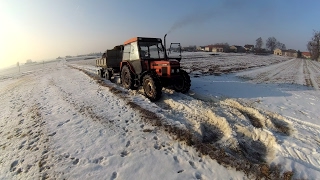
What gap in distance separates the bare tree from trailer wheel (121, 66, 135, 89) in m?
150

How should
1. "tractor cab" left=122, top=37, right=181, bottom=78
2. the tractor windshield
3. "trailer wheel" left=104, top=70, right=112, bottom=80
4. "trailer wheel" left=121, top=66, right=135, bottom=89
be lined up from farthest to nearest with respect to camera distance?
"trailer wheel" left=104, top=70, right=112, bottom=80 < "trailer wheel" left=121, top=66, right=135, bottom=89 < the tractor windshield < "tractor cab" left=122, top=37, right=181, bottom=78

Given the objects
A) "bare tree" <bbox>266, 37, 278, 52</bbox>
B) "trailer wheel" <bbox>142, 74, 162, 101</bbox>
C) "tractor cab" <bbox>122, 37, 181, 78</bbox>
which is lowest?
"trailer wheel" <bbox>142, 74, 162, 101</bbox>

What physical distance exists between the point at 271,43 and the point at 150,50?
153158mm

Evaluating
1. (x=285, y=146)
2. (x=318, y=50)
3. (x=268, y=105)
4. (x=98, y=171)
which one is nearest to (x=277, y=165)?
(x=285, y=146)

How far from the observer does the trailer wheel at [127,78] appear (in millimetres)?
11094

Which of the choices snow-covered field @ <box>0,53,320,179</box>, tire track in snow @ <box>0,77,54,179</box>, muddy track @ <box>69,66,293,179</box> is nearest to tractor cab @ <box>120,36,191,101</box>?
snow-covered field @ <box>0,53,320,179</box>

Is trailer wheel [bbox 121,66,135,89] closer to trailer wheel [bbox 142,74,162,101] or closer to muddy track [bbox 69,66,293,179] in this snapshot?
trailer wheel [bbox 142,74,162,101]

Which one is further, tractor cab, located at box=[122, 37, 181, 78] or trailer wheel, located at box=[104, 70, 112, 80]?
trailer wheel, located at box=[104, 70, 112, 80]

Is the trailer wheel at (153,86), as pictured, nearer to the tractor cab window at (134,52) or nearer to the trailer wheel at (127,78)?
the tractor cab window at (134,52)

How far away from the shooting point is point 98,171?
4570mm

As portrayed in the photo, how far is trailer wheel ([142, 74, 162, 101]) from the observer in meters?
8.84

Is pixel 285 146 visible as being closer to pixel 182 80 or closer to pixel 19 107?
pixel 182 80

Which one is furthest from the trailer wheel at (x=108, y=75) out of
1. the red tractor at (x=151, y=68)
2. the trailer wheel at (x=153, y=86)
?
the trailer wheel at (x=153, y=86)

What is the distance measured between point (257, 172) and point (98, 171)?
3.11 meters
